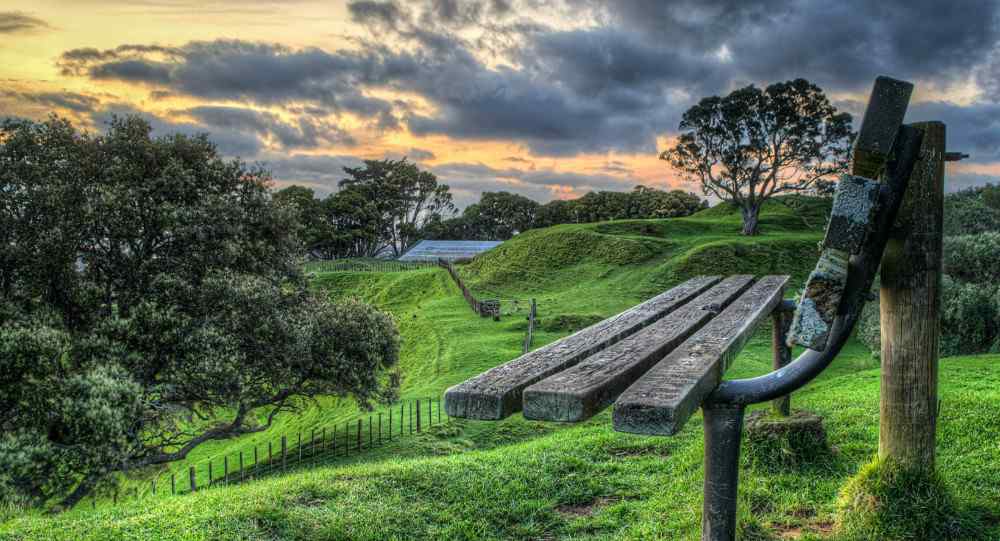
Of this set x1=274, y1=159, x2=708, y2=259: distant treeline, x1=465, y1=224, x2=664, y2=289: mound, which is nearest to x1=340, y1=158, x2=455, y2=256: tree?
x1=274, y1=159, x2=708, y2=259: distant treeline

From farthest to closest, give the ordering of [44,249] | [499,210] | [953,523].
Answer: [499,210]
[44,249]
[953,523]

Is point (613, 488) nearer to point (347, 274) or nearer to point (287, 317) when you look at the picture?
point (287, 317)

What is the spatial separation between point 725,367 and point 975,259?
815 inches

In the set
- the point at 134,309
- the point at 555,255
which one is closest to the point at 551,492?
the point at 134,309

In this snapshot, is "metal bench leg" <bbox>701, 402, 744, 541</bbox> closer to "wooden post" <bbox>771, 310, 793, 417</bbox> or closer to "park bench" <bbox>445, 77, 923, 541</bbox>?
"park bench" <bbox>445, 77, 923, 541</bbox>

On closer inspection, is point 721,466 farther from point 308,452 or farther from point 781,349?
point 308,452

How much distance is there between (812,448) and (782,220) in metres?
54.3

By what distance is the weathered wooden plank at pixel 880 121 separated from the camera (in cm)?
314

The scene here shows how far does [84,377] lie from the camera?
10773 millimetres

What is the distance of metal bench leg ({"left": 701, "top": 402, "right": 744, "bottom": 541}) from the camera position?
3230mm

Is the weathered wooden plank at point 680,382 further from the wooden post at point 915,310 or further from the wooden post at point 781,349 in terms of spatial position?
the wooden post at point 781,349

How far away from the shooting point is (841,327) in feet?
10.3

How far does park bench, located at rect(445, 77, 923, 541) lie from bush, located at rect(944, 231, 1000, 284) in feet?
65.6

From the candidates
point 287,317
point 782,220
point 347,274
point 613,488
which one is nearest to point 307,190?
point 347,274
